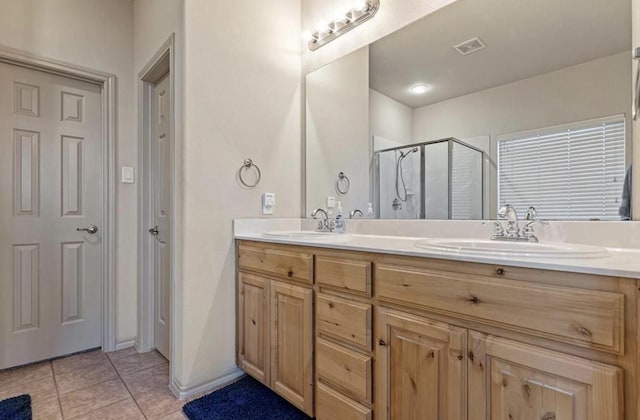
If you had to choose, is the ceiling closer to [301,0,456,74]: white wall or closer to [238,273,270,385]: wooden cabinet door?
[301,0,456,74]: white wall

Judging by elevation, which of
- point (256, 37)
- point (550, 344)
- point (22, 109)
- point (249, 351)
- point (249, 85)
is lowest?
point (249, 351)

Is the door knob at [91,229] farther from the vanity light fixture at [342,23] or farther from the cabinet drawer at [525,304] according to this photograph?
the cabinet drawer at [525,304]

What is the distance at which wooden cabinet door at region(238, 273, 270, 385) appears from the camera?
1636mm

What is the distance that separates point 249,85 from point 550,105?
1.53m

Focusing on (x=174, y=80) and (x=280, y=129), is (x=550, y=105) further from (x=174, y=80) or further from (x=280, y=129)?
(x=174, y=80)

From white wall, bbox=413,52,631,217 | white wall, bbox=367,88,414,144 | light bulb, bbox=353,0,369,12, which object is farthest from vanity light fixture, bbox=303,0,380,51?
white wall, bbox=413,52,631,217

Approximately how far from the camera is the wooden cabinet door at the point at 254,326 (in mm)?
1636

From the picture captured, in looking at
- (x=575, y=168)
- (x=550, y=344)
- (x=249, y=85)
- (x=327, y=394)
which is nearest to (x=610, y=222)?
(x=575, y=168)

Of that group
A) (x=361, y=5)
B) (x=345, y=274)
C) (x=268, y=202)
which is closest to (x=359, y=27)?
(x=361, y=5)

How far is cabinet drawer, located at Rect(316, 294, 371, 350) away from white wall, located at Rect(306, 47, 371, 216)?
2.45 feet

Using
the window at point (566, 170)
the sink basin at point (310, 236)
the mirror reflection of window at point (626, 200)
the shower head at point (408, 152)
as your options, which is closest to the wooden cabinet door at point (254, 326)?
the sink basin at point (310, 236)

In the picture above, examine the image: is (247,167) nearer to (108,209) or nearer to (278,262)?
(278,262)

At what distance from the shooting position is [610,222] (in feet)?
3.75

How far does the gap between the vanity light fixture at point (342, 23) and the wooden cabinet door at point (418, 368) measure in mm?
1651
